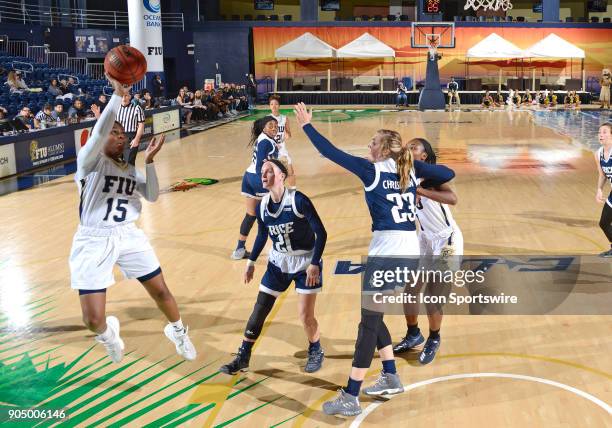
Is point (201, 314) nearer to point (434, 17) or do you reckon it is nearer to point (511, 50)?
point (511, 50)

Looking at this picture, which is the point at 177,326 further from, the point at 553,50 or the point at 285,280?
the point at 553,50

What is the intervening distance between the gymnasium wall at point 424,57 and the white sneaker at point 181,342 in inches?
1635

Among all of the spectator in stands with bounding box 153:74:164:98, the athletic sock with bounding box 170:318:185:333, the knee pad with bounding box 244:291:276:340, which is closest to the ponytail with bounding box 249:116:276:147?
the athletic sock with bounding box 170:318:185:333

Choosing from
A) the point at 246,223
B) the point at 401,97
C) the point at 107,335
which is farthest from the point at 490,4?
the point at 107,335

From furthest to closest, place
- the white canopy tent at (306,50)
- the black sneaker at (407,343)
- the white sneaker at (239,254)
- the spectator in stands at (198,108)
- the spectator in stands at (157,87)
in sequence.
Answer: the white canopy tent at (306,50) < the spectator in stands at (157,87) < the spectator in stands at (198,108) < the white sneaker at (239,254) < the black sneaker at (407,343)

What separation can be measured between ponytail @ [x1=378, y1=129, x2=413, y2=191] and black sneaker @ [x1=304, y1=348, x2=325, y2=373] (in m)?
1.88

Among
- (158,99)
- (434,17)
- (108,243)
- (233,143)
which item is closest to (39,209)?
(108,243)

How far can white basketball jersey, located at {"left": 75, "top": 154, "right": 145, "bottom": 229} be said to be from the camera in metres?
6.05

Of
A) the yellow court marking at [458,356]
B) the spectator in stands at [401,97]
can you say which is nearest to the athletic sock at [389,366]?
the yellow court marking at [458,356]

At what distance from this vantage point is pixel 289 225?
6113mm

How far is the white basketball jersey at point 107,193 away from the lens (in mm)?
6047

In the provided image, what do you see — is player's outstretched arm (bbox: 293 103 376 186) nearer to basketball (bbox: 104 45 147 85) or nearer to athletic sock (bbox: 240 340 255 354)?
basketball (bbox: 104 45 147 85)

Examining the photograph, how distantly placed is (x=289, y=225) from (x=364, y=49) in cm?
3865

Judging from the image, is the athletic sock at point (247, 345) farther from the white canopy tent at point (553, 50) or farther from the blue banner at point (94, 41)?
the white canopy tent at point (553, 50)
